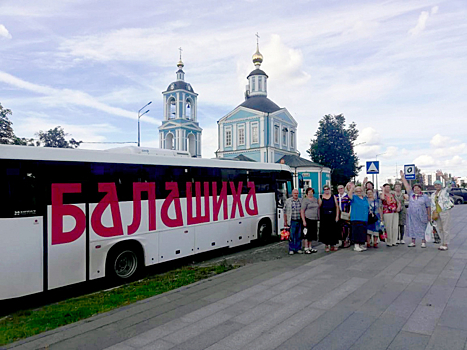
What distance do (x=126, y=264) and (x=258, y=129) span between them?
38.4 metres

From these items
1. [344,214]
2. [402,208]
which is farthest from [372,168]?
[344,214]

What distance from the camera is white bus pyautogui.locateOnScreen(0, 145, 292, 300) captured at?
238 inches

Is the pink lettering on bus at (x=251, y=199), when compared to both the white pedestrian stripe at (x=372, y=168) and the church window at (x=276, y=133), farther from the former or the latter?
the church window at (x=276, y=133)

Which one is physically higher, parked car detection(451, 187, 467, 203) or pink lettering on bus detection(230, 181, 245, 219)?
pink lettering on bus detection(230, 181, 245, 219)

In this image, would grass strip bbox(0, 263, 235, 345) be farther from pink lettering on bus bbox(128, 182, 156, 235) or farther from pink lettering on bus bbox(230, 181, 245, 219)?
pink lettering on bus bbox(230, 181, 245, 219)

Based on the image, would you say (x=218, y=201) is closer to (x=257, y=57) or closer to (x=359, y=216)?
(x=359, y=216)

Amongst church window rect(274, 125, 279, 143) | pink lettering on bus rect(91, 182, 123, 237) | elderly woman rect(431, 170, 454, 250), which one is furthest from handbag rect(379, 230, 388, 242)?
church window rect(274, 125, 279, 143)

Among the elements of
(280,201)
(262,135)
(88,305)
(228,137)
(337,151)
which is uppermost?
(228,137)

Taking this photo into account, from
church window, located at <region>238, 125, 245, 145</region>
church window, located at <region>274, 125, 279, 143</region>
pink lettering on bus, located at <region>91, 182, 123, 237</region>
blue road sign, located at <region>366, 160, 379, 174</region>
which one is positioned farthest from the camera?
church window, located at <region>238, 125, 245, 145</region>

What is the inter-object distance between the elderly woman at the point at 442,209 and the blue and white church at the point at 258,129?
34530 millimetres

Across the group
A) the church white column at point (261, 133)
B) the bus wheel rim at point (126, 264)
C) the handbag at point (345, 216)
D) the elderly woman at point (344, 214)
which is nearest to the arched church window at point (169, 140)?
the church white column at point (261, 133)

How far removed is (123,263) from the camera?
7.84m

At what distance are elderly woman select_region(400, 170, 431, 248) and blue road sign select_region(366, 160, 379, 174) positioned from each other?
4324 millimetres

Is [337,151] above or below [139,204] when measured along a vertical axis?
above
